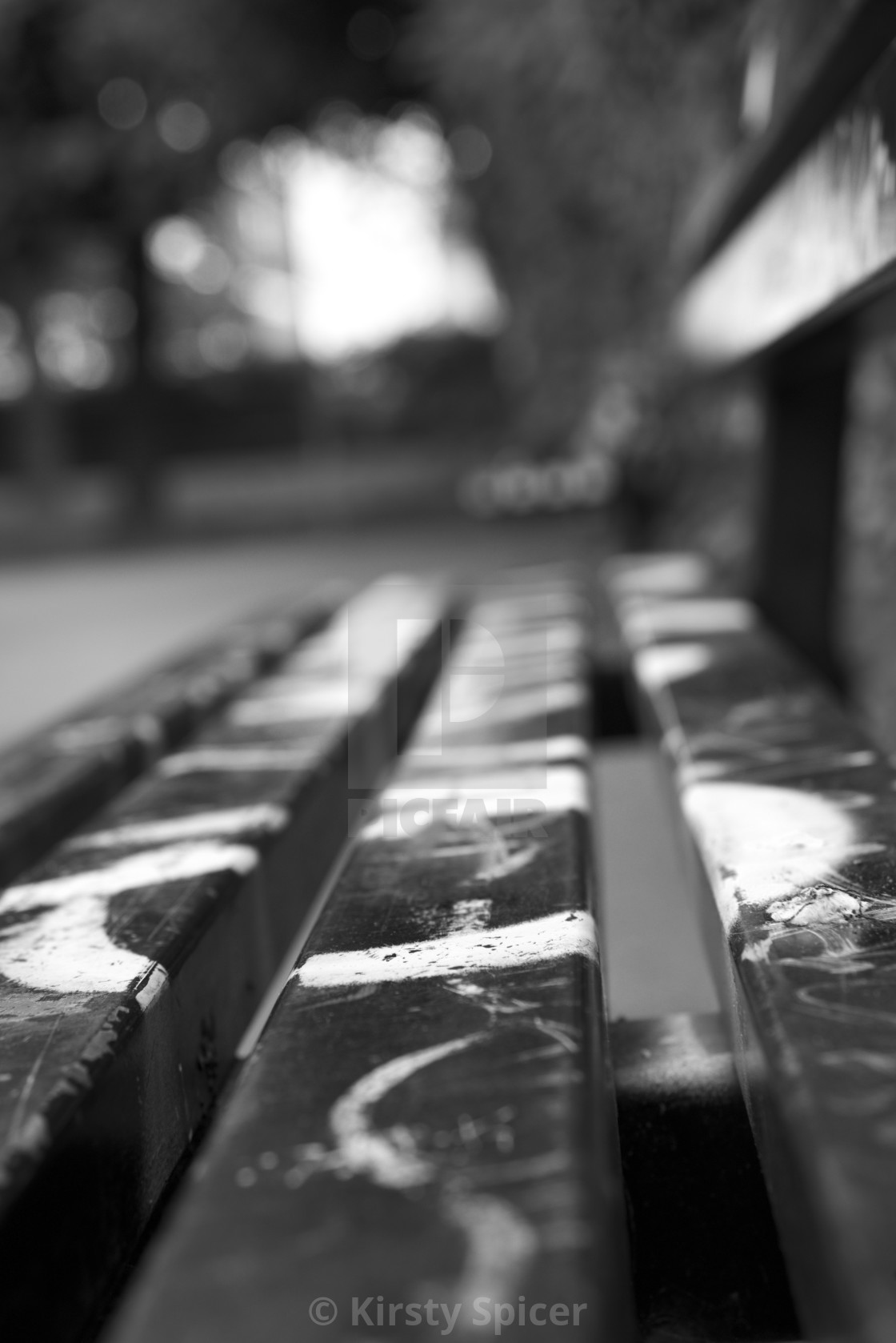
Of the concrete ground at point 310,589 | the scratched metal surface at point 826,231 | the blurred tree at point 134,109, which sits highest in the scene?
the blurred tree at point 134,109

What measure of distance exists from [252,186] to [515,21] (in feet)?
20.2

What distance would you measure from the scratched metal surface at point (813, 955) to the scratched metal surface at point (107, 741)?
55cm

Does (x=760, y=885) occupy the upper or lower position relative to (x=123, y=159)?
lower

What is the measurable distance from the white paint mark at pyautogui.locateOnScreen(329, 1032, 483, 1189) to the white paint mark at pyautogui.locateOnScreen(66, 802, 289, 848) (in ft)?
1.29

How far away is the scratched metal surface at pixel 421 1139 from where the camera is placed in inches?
15.1

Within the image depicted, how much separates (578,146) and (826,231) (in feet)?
8.50

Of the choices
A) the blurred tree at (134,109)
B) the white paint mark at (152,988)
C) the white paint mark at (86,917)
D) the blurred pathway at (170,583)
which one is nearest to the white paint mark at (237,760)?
the white paint mark at (86,917)

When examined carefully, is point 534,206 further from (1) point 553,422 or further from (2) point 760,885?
(2) point 760,885

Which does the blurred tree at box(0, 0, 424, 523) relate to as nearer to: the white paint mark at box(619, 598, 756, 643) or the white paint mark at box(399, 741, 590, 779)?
the white paint mark at box(619, 598, 756, 643)

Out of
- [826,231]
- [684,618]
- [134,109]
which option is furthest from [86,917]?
[134,109]

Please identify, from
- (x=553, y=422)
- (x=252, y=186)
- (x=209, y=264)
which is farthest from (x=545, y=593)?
(x=209, y=264)

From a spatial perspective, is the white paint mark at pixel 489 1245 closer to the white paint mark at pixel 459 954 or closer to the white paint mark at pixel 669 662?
the white paint mark at pixel 459 954

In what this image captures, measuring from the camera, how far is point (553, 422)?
4848 millimetres

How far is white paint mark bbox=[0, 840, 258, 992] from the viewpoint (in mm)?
638
